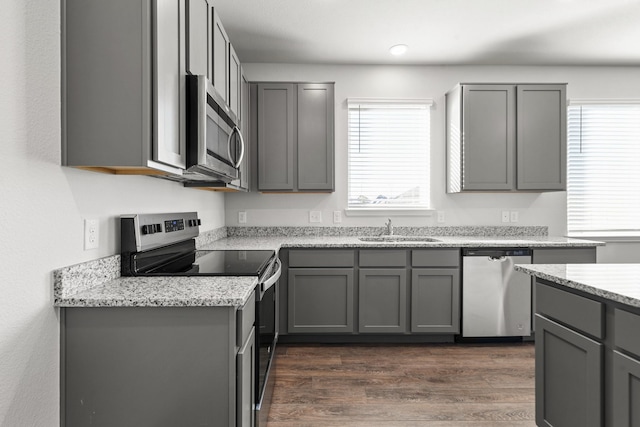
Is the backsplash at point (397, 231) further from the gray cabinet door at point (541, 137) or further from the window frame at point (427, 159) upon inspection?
Result: the gray cabinet door at point (541, 137)

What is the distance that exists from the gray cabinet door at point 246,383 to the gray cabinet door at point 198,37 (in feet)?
3.88

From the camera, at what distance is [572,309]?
1537 millimetres

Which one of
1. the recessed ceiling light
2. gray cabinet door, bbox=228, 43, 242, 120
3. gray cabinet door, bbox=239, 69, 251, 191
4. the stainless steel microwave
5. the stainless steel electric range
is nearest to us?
the stainless steel microwave

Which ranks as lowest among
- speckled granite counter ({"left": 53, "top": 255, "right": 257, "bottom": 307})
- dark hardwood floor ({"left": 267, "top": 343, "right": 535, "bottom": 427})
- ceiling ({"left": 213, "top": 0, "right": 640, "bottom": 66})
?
dark hardwood floor ({"left": 267, "top": 343, "right": 535, "bottom": 427})

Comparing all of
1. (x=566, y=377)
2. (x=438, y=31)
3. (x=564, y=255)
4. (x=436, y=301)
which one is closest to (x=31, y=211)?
(x=566, y=377)

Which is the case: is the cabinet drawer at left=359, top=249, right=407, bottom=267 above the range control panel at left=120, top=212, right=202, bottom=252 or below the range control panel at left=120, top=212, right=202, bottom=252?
below

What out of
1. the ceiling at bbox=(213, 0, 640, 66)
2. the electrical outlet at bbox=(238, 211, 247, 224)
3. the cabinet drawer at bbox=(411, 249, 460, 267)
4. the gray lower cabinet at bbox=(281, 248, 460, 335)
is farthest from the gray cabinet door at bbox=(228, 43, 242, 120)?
the cabinet drawer at bbox=(411, 249, 460, 267)

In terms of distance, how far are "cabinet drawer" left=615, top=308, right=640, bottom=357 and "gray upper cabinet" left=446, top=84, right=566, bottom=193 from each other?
7.11 ft

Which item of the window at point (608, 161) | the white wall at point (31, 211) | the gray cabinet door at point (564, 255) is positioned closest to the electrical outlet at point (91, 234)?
the white wall at point (31, 211)

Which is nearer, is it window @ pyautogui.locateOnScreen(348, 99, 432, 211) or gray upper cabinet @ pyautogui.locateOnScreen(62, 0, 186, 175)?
gray upper cabinet @ pyautogui.locateOnScreen(62, 0, 186, 175)

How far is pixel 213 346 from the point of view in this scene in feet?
4.27

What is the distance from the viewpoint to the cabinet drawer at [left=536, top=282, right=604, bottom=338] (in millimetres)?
1407

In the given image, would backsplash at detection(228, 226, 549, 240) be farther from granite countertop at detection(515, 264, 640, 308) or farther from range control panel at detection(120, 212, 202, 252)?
granite countertop at detection(515, 264, 640, 308)

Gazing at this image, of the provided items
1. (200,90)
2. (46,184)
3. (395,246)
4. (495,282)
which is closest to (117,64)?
(200,90)
